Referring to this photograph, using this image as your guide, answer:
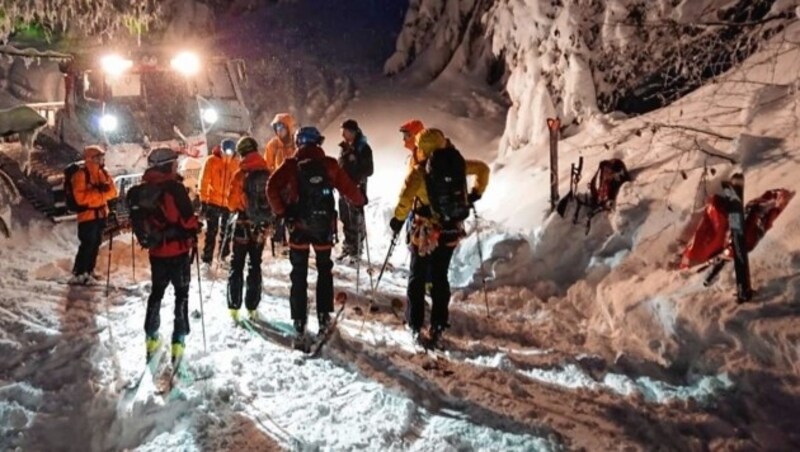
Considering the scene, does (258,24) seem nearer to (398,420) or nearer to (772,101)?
(772,101)

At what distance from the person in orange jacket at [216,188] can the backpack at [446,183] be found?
12.0 feet

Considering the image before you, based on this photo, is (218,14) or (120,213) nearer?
(120,213)

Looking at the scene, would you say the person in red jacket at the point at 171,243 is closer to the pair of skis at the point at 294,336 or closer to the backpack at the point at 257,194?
the backpack at the point at 257,194

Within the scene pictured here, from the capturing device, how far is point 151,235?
557cm

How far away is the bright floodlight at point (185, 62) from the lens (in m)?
12.1

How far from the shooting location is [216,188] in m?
9.16

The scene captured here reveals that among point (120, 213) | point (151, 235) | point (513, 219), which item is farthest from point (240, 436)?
point (120, 213)

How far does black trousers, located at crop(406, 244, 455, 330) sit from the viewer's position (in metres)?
6.08

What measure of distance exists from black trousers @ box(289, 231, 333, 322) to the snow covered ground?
13.8 inches

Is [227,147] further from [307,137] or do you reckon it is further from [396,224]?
[396,224]

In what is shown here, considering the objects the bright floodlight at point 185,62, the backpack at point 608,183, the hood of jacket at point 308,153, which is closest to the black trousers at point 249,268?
the hood of jacket at point 308,153

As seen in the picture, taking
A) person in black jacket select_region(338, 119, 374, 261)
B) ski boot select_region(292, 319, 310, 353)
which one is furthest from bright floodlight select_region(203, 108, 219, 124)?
ski boot select_region(292, 319, 310, 353)

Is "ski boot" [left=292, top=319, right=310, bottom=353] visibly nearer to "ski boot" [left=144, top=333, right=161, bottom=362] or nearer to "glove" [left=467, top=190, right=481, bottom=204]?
"ski boot" [left=144, top=333, right=161, bottom=362]

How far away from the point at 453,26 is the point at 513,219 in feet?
34.5
